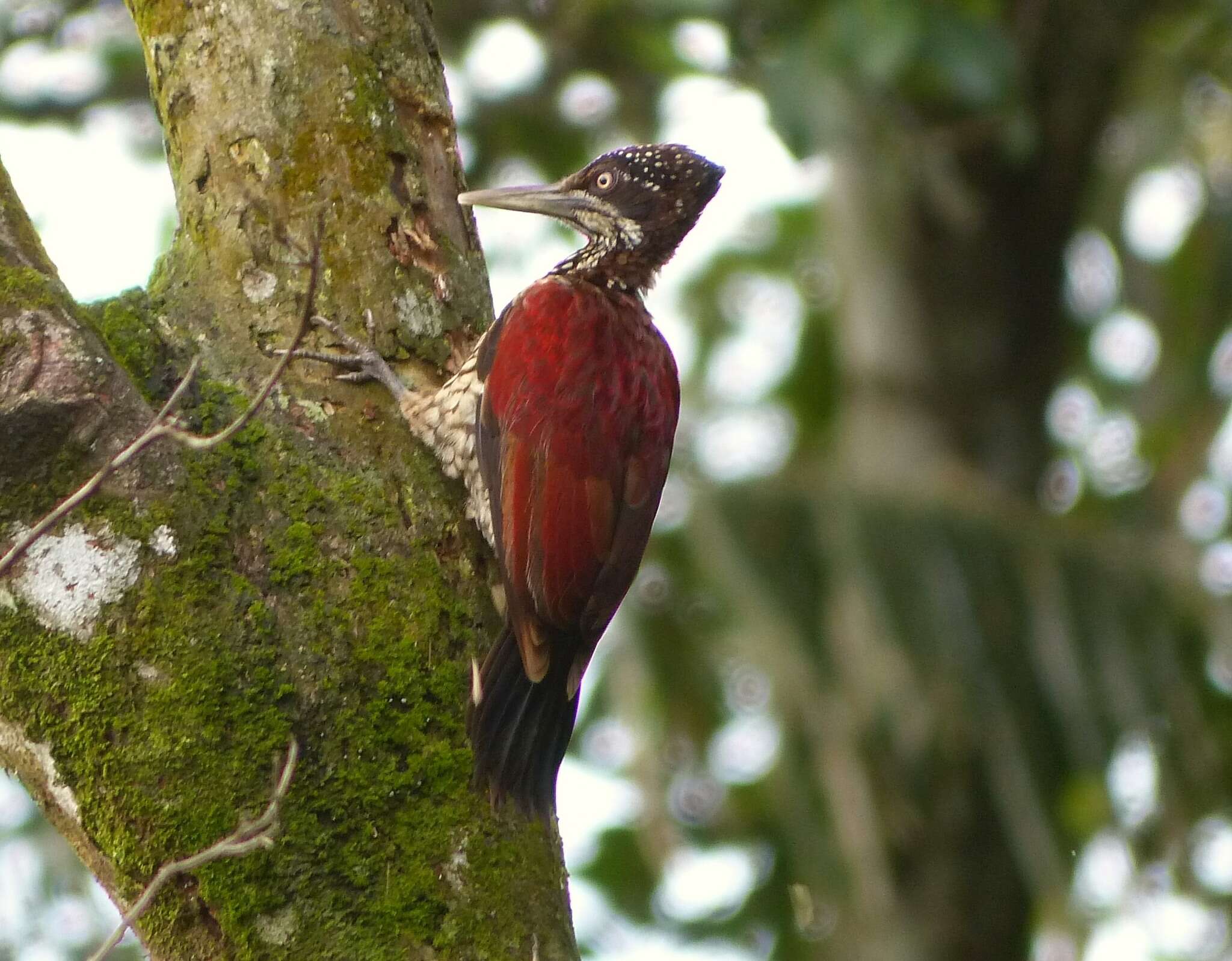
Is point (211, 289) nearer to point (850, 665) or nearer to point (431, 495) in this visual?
point (431, 495)

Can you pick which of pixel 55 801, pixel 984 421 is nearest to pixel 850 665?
pixel 984 421

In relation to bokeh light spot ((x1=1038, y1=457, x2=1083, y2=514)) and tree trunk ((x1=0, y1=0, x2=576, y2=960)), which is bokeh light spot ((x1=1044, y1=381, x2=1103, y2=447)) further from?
tree trunk ((x1=0, y1=0, x2=576, y2=960))

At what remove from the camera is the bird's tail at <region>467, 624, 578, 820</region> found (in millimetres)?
2547

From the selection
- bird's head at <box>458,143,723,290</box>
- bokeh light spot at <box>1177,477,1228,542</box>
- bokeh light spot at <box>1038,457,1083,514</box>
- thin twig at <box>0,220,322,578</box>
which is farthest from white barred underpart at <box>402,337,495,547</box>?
bokeh light spot at <box>1177,477,1228,542</box>

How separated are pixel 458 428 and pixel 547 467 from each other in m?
0.22

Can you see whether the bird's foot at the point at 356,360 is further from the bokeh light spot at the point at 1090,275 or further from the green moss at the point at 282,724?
the bokeh light spot at the point at 1090,275

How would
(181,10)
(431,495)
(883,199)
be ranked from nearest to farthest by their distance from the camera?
(431,495) → (181,10) → (883,199)

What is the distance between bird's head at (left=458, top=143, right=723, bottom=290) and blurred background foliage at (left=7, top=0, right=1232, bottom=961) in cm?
145

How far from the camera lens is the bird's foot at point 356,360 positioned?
2904mm

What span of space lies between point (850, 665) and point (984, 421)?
5.81 ft

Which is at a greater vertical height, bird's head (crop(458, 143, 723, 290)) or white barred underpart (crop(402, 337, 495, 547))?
bird's head (crop(458, 143, 723, 290))

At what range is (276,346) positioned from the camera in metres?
2.94

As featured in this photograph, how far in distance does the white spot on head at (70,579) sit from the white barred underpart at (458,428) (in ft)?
2.38

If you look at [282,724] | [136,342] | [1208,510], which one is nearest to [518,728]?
[282,724]
